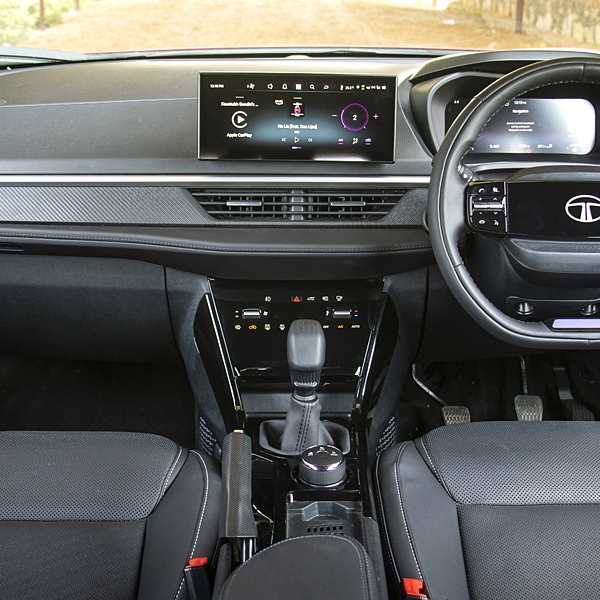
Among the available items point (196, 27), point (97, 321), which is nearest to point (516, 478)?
point (97, 321)

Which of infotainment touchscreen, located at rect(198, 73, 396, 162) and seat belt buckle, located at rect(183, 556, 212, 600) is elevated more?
infotainment touchscreen, located at rect(198, 73, 396, 162)

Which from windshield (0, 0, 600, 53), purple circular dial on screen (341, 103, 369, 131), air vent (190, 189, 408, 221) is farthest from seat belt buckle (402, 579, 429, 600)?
windshield (0, 0, 600, 53)

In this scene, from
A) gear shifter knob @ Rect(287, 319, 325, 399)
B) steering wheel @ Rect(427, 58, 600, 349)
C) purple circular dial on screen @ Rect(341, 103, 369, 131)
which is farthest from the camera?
purple circular dial on screen @ Rect(341, 103, 369, 131)

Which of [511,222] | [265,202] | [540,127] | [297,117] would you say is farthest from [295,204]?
[540,127]

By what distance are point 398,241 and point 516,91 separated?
42cm

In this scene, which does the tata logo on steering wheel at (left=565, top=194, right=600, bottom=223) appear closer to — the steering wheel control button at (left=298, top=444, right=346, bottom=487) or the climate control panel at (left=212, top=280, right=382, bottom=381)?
the climate control panel at (left=212, top=280, right=382, bottom=381)

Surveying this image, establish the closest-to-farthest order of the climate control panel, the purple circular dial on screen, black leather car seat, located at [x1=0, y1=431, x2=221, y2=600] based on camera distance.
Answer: black leather car seat, located at [x1=0, y1=431, x2=221, y2=600]
the purple circular dial on screen
the climate control panel

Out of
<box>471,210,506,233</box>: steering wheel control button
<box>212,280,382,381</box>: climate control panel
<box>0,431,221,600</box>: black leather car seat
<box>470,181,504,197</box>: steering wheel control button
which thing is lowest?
<box>0,431,221,600</box>: black leather car seat

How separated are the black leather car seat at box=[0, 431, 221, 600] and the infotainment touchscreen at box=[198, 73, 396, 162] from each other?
0.68 m

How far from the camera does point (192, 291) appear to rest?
1.63 meters

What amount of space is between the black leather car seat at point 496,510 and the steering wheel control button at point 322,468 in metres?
0.08

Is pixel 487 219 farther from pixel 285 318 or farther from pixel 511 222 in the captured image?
pixel 285 318

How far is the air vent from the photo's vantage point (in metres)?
1.52

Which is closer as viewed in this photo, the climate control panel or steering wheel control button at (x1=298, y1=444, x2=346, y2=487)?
steering wheel control button at (x1=298, y1=444, x2=346, y2=487)
